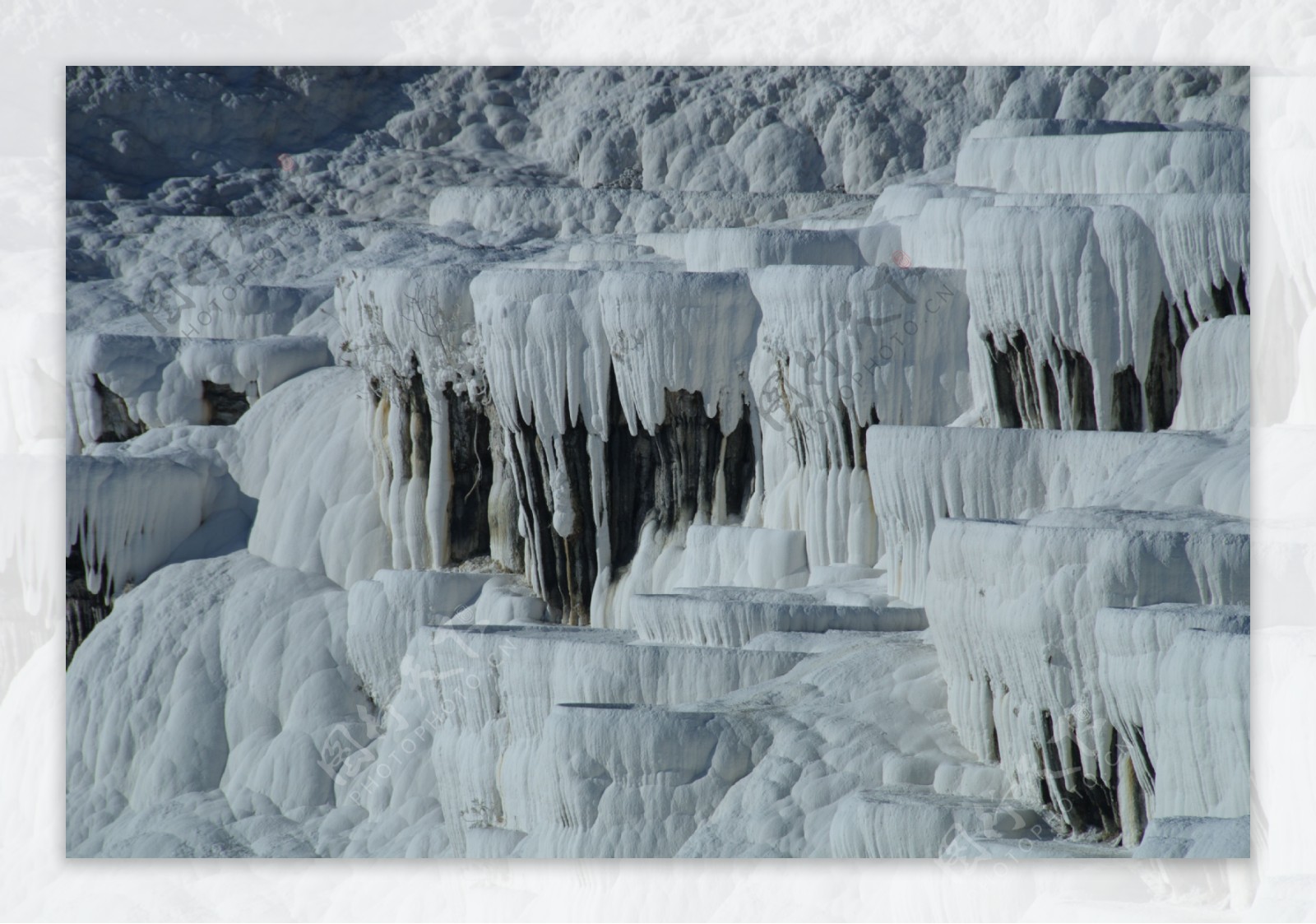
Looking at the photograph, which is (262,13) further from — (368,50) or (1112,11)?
(1112,11)

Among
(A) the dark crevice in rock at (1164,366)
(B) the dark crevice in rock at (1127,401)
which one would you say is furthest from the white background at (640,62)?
(B) the dark crevice in rock at (1127,401)

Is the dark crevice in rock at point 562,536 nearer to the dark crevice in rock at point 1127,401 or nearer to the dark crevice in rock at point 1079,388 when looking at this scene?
the dark crevice in rock at point 1079,388

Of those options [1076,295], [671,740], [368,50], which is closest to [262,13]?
[368,50]

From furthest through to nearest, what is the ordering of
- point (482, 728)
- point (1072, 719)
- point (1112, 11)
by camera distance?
point (482, 728) → point (1112, 11) → point (1072, 719)

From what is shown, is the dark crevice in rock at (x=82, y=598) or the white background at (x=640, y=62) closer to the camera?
the white background at (x=640, y=62)

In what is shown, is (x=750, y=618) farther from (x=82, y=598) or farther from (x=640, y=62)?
(x=82, y=598)

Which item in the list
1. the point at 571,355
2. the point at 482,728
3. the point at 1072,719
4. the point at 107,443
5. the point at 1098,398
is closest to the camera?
the point at 1072,719

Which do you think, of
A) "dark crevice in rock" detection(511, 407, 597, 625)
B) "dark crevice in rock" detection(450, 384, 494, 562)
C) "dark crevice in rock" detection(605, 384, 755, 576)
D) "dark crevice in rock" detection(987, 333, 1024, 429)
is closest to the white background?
"dark crevice in rock" detection(987, 333, 1024, 429)

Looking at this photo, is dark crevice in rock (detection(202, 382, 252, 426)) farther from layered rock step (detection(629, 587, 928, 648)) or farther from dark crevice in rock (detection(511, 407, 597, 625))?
layered rock step (detection(629, 587, 928, 648))
